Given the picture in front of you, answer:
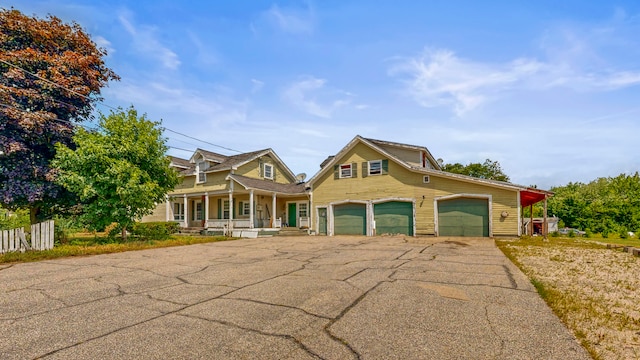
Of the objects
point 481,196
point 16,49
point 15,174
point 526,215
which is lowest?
point 526,215

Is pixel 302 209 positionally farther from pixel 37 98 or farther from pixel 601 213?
pixel 601 213

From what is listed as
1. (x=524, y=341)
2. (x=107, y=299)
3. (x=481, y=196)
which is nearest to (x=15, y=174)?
(x=107, y=299)

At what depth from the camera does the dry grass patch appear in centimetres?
394

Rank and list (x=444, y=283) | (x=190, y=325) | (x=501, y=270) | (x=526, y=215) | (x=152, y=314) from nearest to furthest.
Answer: (x=190, y=325)
(x=152, y=314)
(x=444, y=283)
(x=501, y=270)
(x=526, y=215)

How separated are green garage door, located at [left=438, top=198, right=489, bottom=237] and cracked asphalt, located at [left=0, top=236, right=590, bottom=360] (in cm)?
1092

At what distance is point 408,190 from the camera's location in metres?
21.0

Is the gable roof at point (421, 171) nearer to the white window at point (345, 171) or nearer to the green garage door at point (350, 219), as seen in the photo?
the white window at point (345, 171)

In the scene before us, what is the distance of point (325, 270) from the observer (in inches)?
337

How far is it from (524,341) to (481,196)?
1636 cm

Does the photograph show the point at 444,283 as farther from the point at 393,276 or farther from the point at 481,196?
the point at 481,196

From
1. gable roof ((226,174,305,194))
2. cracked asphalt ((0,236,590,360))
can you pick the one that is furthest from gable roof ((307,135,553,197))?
cracked asphalt ((0,236,590,360))

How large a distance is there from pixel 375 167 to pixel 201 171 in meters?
15.4

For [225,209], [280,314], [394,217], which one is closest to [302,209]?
[225,209]

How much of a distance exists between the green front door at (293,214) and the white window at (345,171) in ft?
23.6
